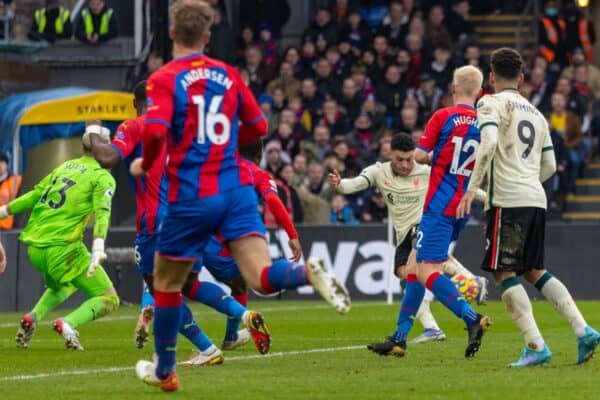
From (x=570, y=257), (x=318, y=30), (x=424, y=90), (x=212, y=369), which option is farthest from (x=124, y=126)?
(x=318, y=30)

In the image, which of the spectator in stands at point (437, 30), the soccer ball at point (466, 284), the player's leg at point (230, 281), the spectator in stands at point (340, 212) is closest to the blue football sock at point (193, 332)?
the player's leg at point (230, 281)

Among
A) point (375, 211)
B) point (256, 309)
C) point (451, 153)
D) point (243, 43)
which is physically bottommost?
point (256, 309)

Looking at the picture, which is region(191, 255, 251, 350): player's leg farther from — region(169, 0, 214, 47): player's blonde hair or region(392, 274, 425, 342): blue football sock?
region(169, 0, 214, 47): player's blonde hair

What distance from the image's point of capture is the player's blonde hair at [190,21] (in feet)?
31.0

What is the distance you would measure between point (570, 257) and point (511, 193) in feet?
39.4

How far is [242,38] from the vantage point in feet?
101

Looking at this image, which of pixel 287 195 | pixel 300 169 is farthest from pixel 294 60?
pixel 287 195

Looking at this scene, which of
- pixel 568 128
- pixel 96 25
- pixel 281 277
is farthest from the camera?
pixel 96 25

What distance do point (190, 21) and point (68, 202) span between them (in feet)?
19.1

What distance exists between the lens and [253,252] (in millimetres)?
9758

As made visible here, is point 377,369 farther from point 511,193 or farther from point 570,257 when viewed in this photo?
point 570,257

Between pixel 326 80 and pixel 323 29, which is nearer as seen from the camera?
pixel 326 80

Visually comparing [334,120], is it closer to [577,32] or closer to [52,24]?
[577,32]

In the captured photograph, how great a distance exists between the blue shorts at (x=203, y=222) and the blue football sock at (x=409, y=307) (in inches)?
136
